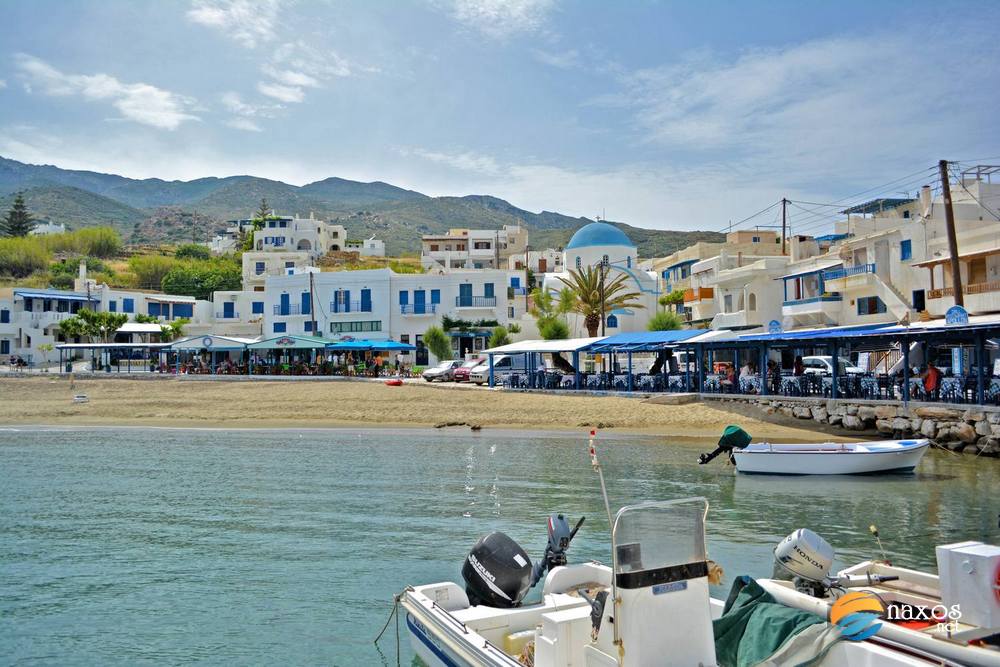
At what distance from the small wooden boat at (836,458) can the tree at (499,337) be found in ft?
106

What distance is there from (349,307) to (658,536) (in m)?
54.5

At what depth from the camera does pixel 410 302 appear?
5762 cm

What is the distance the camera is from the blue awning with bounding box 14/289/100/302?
198ft

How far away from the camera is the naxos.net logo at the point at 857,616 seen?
5566 mm

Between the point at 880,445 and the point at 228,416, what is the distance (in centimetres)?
2706

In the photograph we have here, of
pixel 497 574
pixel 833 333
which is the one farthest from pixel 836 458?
pixel 497 574

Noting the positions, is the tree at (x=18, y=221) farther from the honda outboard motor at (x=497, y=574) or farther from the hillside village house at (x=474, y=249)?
the honda outboard motor at (x=497, y=574)

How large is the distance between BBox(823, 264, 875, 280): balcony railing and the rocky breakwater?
13.3 metres

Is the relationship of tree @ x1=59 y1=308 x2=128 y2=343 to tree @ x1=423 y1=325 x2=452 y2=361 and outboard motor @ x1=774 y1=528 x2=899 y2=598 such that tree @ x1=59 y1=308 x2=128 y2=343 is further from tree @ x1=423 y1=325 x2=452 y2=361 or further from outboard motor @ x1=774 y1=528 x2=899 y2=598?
outboard motor @ x1=774 y1=528 x2=899 y2=598

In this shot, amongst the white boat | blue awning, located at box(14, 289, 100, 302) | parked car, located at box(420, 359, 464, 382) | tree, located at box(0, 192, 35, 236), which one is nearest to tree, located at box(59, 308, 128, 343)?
blue awning, located at box(14, 289, 100, 302)

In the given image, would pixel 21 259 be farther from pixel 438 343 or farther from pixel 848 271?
pixel 848 271

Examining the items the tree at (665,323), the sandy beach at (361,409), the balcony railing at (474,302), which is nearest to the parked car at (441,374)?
the sandy beach at (361,409)

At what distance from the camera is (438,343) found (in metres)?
53.5

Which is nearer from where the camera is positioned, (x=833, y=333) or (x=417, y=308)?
(x=833, y=333)
